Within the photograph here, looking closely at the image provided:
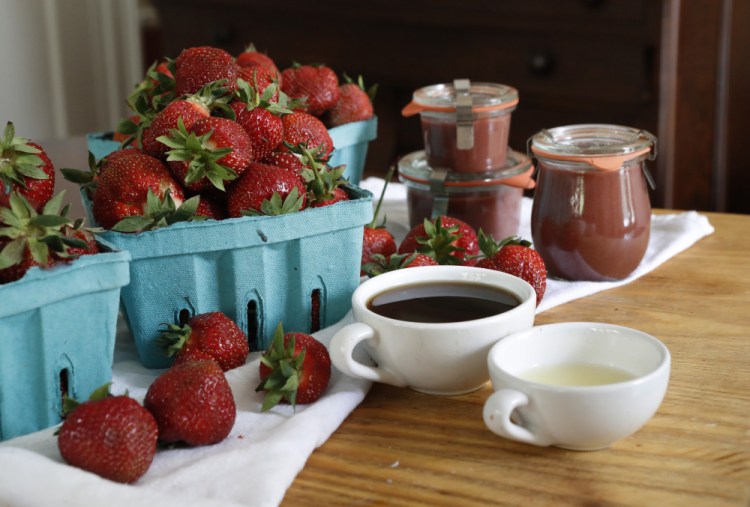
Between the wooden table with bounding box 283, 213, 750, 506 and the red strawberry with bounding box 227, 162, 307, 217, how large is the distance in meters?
0.19

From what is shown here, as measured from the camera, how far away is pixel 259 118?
99 cm

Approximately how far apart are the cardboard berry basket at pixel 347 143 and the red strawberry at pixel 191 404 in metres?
0.55

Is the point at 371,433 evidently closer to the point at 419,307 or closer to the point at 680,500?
the point at 419,307

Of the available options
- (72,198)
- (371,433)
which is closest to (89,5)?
(72,198)

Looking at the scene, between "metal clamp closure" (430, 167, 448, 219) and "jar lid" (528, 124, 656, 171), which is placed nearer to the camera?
"jar lid" (528, 124, 656, 171)

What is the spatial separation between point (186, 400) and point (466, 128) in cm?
65

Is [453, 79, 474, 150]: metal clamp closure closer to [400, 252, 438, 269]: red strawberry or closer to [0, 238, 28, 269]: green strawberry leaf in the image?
[400, 252, 438, 269]: red strawberry

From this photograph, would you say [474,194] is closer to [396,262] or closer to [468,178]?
[468,178]

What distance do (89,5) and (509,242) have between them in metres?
2.73

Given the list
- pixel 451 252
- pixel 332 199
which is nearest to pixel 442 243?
pixel 451 252

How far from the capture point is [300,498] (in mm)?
731

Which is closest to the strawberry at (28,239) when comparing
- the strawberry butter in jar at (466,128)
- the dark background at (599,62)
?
the strawberry butter in jar at (466,128)

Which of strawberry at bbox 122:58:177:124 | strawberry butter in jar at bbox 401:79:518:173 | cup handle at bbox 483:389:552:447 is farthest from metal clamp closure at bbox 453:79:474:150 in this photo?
cup handle at bbox 483:389:552:447

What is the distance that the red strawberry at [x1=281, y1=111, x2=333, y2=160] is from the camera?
3.42 feet
